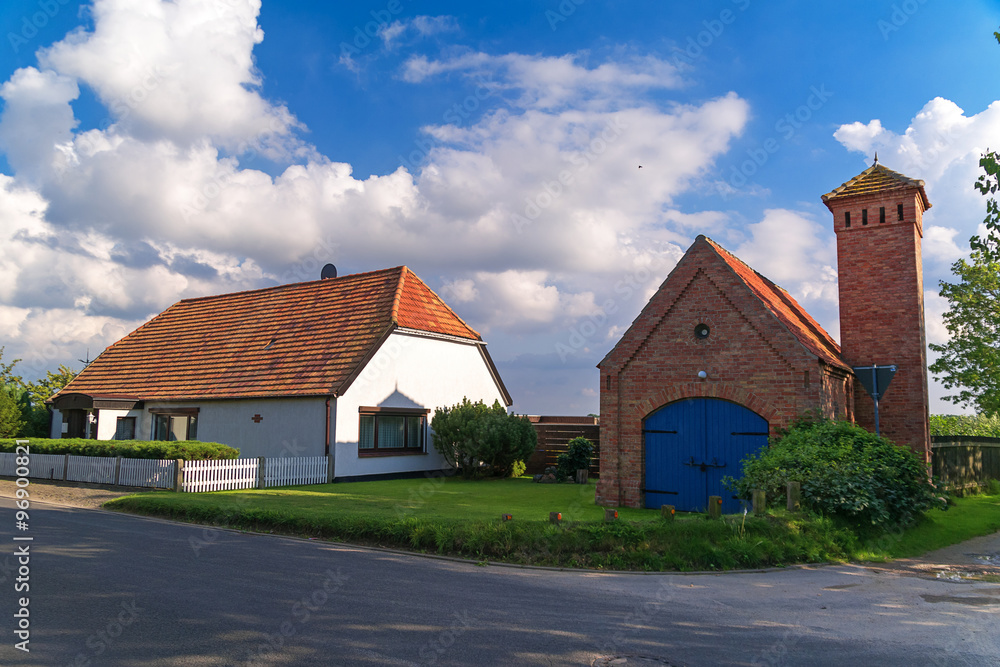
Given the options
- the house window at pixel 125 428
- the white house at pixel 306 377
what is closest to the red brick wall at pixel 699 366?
the white house at pixel 306 377

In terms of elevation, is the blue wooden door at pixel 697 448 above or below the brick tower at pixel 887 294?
below

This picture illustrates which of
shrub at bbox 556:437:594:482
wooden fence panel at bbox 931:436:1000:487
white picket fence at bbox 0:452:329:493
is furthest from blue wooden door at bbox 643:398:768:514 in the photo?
white picket fence at bbox 0:452:329:493

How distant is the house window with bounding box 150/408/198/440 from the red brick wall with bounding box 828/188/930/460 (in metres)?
23.1

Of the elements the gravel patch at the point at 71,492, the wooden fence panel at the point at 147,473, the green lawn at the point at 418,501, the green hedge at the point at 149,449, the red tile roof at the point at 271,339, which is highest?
the red tile roof at the point at 271,339

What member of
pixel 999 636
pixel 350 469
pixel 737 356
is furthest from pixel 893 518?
pixel 350 469

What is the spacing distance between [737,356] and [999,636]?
8.76m

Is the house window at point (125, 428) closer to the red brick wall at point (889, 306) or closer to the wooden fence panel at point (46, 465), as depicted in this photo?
the wooden fence panel at point (46, 465)

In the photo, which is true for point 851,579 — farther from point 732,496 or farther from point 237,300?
point 237,300

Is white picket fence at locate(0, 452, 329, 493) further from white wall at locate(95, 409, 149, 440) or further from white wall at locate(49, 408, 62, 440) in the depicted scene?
white wall at locate(49, 408, 62, 440)

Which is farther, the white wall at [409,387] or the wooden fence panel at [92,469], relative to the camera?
the white wall at [409,387]

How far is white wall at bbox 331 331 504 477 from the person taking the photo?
2216 centimetres

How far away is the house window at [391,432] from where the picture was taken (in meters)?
23.0

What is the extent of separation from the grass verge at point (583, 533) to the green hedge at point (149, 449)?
3.62 meters

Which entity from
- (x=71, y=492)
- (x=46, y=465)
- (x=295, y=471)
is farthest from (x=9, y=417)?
(x=295, y=471)
